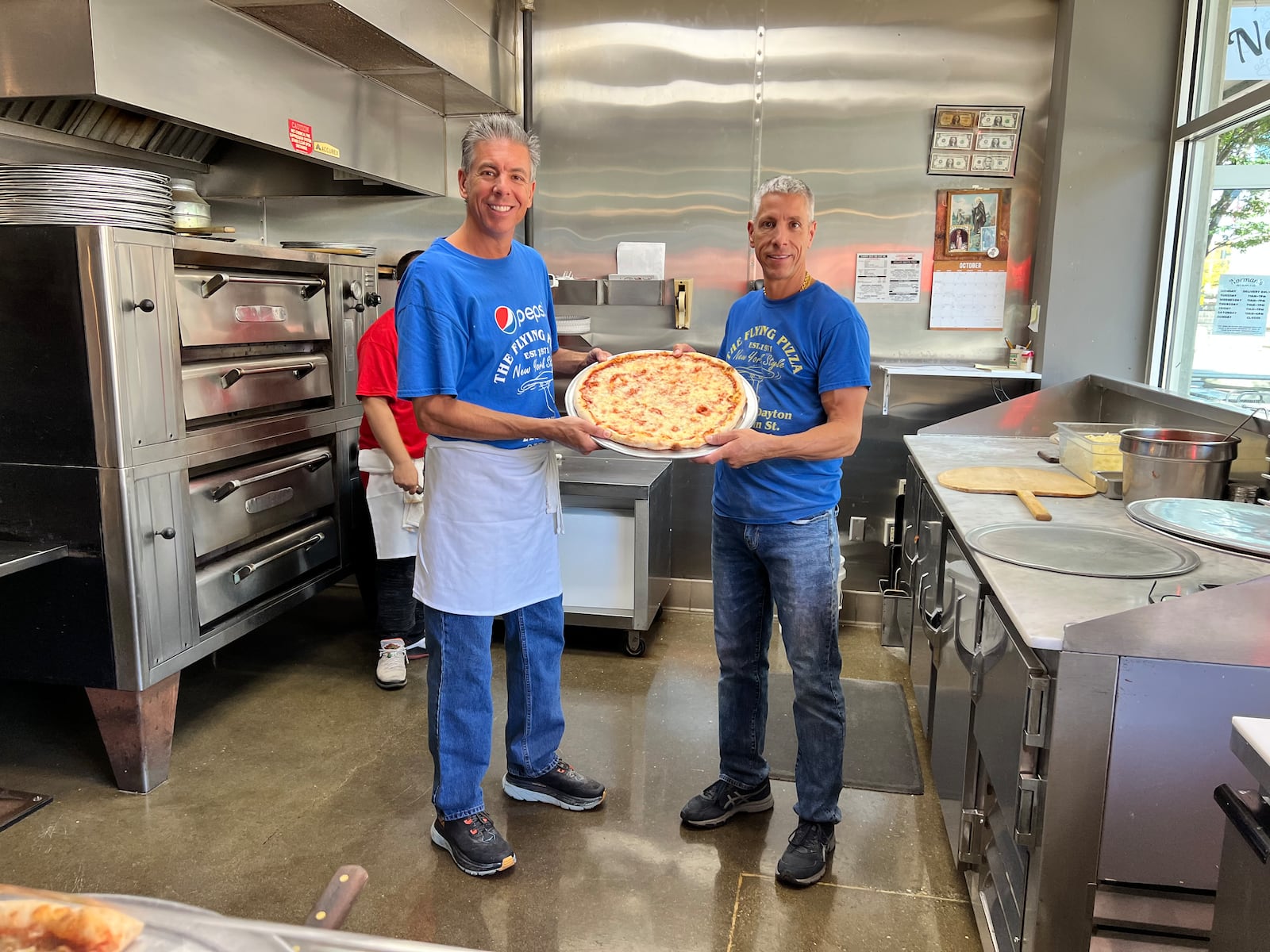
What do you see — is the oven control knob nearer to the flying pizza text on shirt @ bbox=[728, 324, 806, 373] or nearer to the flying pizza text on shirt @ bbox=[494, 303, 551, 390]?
the flying pizza text on shirt @ bbox=[494, 303, 551, 390]

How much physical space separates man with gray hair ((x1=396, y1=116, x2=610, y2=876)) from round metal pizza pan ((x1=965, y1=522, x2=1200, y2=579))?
938 millimetres

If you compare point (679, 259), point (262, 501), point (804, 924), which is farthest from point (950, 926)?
point (679, 259)

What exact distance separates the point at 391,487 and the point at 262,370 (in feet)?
2.02

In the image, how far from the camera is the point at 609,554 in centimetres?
364

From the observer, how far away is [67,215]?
7.72 ft

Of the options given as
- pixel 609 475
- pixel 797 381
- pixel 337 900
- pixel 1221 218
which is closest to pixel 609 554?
pixel 609 475

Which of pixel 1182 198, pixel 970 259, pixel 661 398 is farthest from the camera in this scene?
pixel 970 259

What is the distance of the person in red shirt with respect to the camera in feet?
10.2

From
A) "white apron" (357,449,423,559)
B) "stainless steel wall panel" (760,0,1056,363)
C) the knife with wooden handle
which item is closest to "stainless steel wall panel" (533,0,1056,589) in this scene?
"stainless steel wall panel" (760,0,1056,363)

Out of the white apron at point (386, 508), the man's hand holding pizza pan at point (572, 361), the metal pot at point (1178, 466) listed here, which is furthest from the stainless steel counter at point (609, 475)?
the metal pot at point (1178, 466)

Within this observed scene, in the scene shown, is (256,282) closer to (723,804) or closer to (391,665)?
(391,665)

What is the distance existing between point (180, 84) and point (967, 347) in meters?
3.27

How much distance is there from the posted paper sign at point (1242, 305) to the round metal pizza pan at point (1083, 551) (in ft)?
3.95

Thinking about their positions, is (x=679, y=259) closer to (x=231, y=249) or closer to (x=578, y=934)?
(x=231, y=249)
